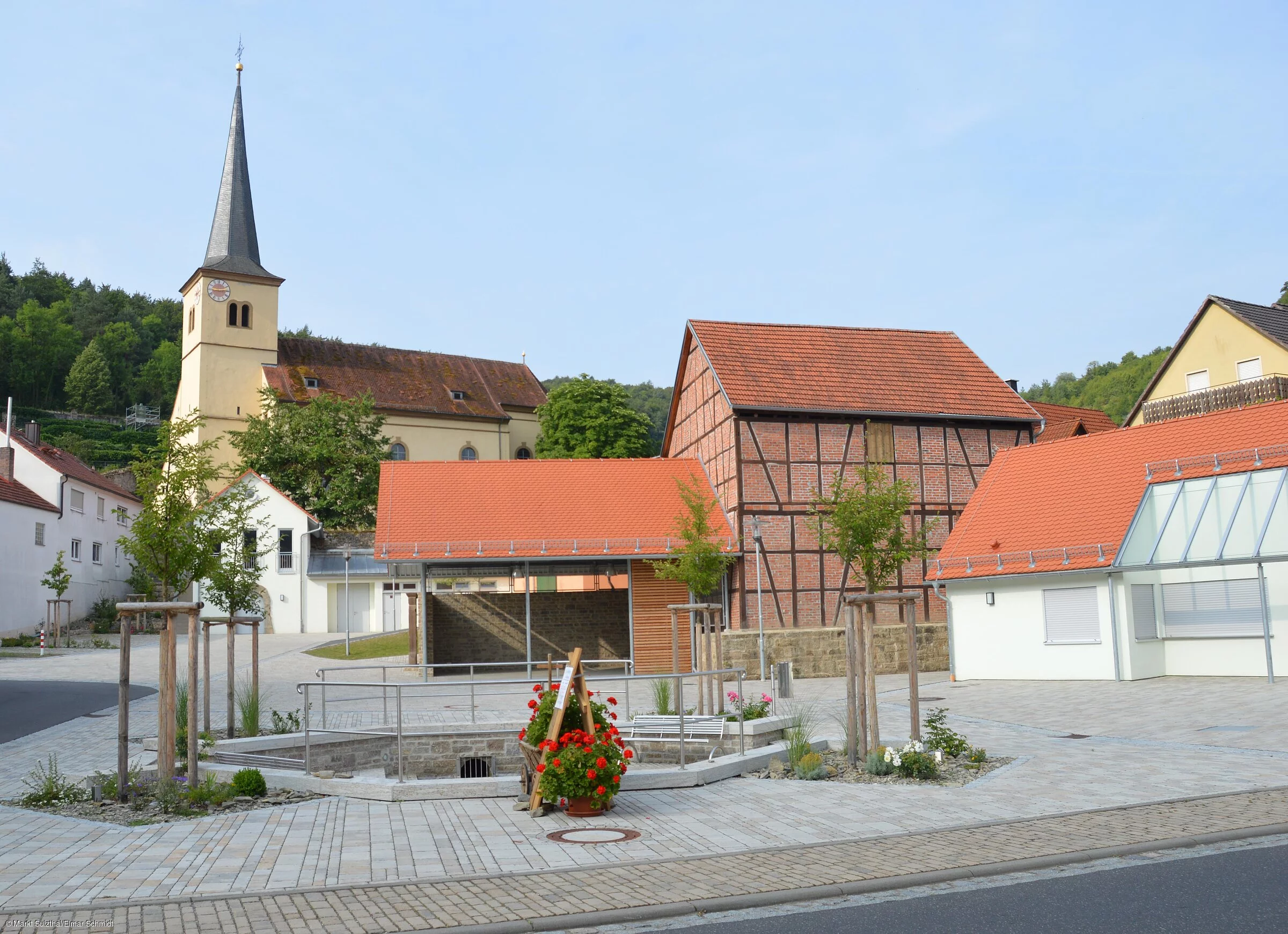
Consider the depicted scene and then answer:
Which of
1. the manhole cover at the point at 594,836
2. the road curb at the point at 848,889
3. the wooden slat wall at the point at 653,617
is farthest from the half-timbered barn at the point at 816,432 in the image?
the road curb at the point at 848,889

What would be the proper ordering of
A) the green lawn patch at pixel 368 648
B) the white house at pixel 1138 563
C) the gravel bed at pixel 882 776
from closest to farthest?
the gravel bed at pixel 882 776 < the white house at pixel 1138 563 < the green lawn patch at pixel 368 648

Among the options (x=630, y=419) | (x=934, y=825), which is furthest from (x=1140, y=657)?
(x=630, y=419)

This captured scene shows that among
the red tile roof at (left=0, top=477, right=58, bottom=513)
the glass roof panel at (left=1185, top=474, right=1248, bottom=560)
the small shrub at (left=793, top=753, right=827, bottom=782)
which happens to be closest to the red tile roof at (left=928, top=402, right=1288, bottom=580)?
the glass roof panel at (left=1185, top=474, right=1248, bottom=560)

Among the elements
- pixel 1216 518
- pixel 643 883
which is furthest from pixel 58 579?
pixel 643 883

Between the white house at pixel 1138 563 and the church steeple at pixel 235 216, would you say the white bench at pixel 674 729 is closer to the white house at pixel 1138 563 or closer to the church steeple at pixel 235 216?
the white house at pixel 1138 563

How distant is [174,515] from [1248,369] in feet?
105

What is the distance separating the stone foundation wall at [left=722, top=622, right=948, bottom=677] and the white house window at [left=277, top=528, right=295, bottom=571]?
75.4ft

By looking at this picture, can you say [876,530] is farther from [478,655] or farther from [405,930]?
[405,930]

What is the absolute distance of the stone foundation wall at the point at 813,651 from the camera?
28344 millimetres

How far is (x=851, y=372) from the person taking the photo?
32.8 metres

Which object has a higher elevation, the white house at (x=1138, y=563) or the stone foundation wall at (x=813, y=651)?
the white house at (x=1138, y=563)

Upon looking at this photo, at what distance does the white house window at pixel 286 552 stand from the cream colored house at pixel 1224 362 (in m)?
31.8

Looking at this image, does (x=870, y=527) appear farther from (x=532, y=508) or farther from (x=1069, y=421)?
(x=1069, y=421)

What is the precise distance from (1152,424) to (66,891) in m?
24.0
